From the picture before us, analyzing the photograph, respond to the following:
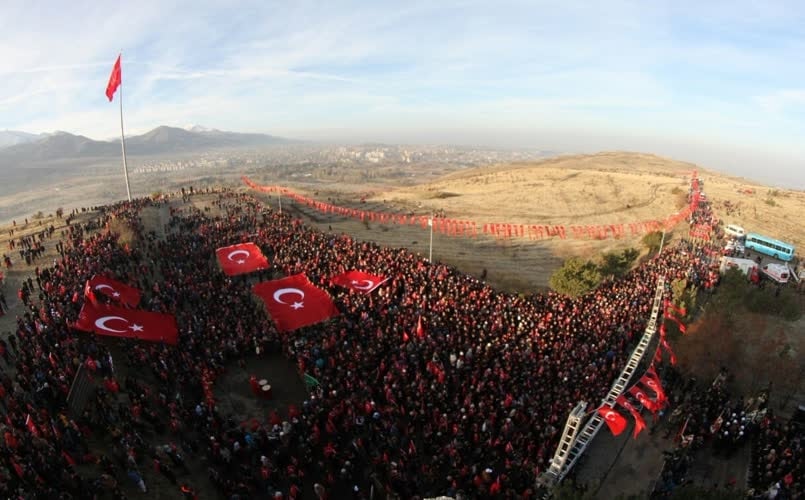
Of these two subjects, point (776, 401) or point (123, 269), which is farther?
point (123, 269)

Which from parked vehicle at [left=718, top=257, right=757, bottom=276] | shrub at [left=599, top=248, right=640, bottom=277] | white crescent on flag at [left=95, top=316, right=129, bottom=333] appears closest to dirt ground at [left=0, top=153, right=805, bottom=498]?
shrub at [left=599, top=248, right=640, bottom=277]

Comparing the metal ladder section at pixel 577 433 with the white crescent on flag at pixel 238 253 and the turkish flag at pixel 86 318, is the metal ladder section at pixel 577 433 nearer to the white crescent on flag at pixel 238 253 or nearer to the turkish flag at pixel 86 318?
the turkish flag at pixel 86 318

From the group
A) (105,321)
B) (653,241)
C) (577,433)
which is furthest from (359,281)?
(653,241)

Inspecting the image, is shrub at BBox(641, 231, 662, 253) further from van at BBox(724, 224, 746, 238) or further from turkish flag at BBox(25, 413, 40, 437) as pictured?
turkish flag at BBox(25, 413, 40, 437)

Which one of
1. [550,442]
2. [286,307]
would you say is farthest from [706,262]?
[286,307]

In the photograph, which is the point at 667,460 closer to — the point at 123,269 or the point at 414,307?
the point at 414,307

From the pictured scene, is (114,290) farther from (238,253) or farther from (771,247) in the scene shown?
(771,247)
